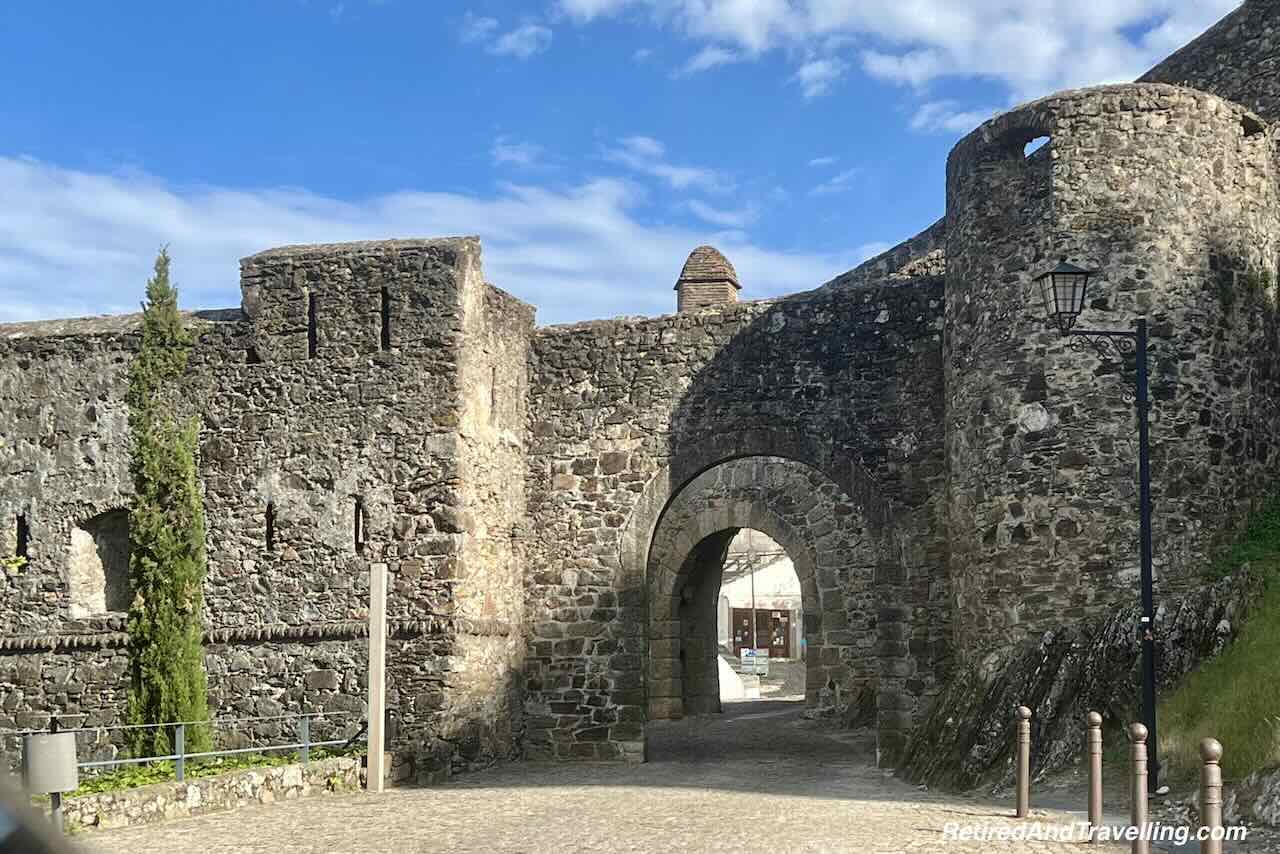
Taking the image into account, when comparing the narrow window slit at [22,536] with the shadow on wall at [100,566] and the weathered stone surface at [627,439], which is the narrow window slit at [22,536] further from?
the shadow on wall at [100,566]

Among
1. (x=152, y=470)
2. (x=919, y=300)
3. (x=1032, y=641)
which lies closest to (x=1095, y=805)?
(x=1032, y=641)

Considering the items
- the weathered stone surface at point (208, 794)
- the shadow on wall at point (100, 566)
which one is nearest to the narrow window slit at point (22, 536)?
the shadow on wall at point (100, 566)

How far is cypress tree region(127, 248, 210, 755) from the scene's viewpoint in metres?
13.5

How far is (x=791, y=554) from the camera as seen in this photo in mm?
21312

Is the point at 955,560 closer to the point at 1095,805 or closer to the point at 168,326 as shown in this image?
the point at 1095,805

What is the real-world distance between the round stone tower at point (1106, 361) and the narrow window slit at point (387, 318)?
5.50 metres

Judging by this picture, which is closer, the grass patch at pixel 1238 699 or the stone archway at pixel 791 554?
the grass patch at pixel 1238 699

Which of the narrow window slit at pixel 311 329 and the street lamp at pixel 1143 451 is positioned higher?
the narrow window slit at pixel 311 329

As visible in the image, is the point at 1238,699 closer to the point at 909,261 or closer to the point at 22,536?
the point at 909,261

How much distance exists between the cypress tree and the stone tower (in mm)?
13788

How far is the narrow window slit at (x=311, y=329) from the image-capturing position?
47.7 feet

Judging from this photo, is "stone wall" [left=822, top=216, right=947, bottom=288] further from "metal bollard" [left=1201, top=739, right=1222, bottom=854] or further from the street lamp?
"metal bollard" [left=1201, top=739, right=1222, bottom=854]

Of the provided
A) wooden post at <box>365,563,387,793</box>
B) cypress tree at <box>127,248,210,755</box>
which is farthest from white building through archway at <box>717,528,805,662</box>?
wooden post at <box>365,563,387,793</box>

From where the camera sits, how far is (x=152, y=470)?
1405cm
